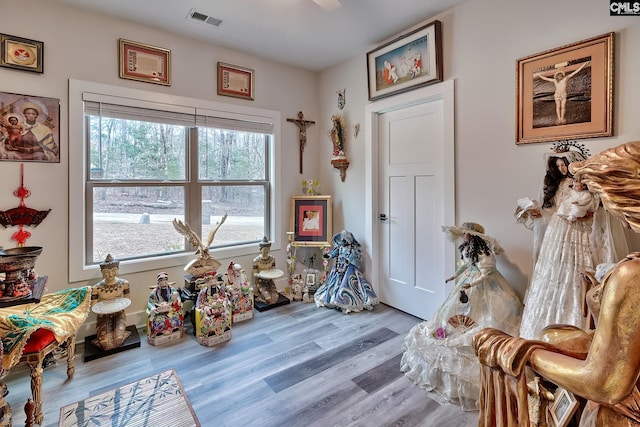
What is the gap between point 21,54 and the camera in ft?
7.57

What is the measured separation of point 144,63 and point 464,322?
3.40 metres

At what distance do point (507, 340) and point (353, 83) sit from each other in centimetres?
332

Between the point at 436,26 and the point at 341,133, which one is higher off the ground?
the point at 436,26

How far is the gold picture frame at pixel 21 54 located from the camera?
7.39 feet

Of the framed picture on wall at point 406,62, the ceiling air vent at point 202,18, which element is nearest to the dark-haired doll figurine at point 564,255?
the framed picture on wall at point 406,62

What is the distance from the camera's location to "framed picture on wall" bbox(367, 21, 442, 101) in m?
2.65

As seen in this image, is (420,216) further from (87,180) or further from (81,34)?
(81,34)

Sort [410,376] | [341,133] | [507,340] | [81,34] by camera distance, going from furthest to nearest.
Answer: [341,133] → [81,34] → [410,376] → [507,340]

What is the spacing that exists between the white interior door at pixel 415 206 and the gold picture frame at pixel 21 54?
9.62 feet

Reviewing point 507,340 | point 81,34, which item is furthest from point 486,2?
point 81,34

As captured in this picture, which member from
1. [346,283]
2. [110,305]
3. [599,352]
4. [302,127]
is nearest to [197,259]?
[110,305]

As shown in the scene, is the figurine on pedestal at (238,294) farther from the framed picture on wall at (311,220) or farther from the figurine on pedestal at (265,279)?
the framed picture on wall at (311,220)

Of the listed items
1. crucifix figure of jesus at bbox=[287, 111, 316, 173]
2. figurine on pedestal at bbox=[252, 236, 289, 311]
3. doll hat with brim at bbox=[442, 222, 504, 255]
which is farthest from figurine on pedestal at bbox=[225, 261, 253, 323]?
doll hat with brim at bbox=[442, 222, 504, 255]

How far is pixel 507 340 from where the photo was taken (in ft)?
2.35
